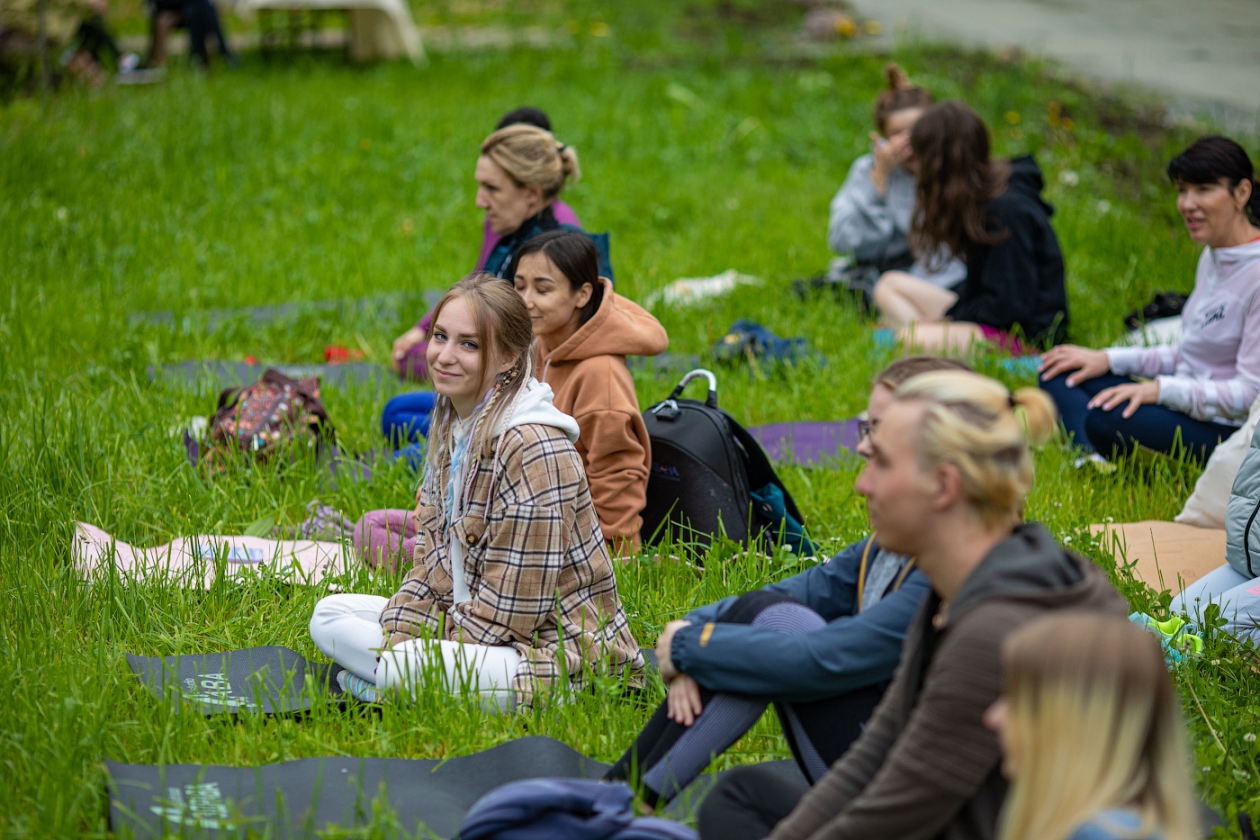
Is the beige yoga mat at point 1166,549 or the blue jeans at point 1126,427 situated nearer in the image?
the beige yoga mat at point 1166,549

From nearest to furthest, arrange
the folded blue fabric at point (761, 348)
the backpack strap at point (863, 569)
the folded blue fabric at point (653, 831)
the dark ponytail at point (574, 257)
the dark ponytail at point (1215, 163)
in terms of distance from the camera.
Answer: the folded blue fabric at point (653, 831) → the backpack strap at point (863, 569) → the dark ponytail at point (574, 257) → the dark ponytail at point (1215, 163) → the folded blue fabric at point (761, 348)

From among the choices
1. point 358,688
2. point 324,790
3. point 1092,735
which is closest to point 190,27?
point 358,688

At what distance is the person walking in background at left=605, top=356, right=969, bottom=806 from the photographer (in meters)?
2.53

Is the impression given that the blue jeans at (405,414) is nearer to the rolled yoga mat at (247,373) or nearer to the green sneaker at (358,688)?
the rolled yoga mat at (247,373)

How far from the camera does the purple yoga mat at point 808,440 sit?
5277mm

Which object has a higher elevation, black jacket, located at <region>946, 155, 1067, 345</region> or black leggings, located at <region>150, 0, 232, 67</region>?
black leggings, located at <region>150, 0, 232, 67</region>

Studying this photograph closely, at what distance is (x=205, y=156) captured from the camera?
9930 millimetres

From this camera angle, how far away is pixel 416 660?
3217 mm

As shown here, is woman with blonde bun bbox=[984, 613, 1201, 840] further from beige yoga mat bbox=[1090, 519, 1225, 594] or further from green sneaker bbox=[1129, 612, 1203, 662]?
beige yoga mat bbox=[1090, 519, 1225, 594]

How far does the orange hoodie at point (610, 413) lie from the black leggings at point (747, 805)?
1.63m

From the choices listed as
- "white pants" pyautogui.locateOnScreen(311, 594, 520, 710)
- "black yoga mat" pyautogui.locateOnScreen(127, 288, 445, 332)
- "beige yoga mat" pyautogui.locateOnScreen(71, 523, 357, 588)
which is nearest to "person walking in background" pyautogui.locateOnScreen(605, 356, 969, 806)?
"white pants" pyautogui.locateOnScreen(311, 594, 520, 710)

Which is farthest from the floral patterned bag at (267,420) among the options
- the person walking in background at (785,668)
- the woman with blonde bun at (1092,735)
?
the woman with blonde bun at (1092,735)

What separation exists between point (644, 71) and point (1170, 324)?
8.94 metres

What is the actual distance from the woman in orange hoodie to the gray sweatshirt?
3.07 m
